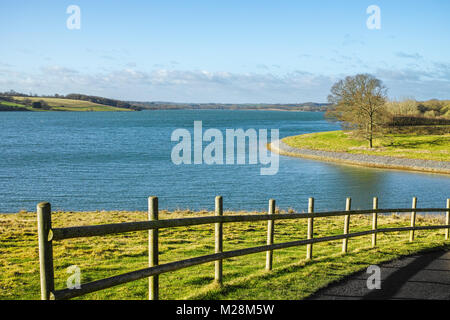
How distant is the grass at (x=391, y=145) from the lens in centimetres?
6000

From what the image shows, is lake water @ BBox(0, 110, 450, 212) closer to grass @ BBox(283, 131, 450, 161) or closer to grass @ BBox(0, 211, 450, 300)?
grass @ BBox(283, 131, 450, 161)

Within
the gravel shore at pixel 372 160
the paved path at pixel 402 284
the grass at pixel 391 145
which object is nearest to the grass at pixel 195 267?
the paved path at pixel 402 284

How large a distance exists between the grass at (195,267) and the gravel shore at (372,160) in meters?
40.8

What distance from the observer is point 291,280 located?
822cm

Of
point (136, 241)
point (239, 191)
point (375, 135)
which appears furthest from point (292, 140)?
point (136, 241)

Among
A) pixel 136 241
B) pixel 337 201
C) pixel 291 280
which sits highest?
pixel 291 280

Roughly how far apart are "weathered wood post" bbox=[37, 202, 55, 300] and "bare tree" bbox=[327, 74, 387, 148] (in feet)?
218

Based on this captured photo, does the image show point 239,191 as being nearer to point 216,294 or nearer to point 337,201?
point 337,201

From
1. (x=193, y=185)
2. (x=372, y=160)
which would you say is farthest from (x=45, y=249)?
(x=372, y=160)

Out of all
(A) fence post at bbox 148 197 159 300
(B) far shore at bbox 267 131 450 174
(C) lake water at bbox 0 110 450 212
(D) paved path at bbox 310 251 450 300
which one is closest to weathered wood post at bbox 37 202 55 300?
(A) fence post at bbox 148 197 159 300

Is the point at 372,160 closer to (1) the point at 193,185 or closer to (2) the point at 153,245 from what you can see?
(1) the point at 193,185
